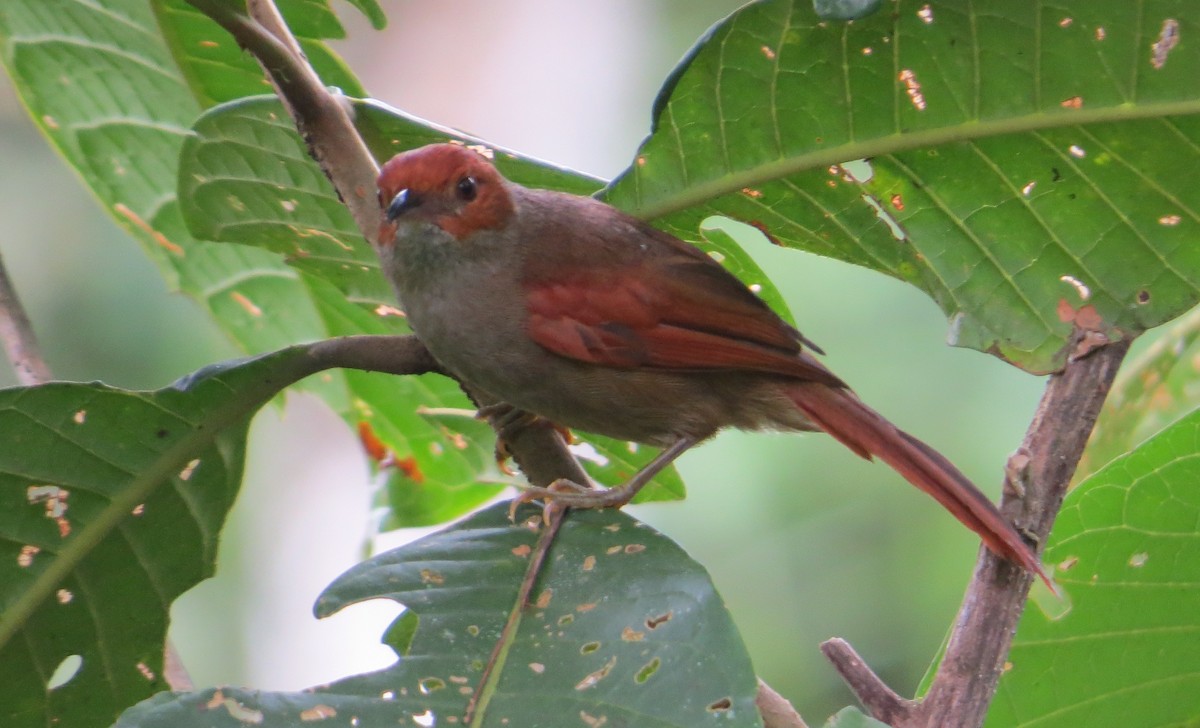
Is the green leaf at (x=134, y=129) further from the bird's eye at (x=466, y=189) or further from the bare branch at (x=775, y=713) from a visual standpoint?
the bare branch at (x=775, y=713)

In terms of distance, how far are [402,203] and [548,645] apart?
42.6 inches

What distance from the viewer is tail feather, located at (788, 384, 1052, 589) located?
2.28 metres

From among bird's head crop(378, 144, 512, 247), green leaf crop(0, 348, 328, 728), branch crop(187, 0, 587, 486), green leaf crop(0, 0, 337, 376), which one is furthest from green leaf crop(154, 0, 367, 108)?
green leaf crop(0, 348, 328, 728)

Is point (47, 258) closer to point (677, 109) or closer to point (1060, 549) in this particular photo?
point (677, 109)

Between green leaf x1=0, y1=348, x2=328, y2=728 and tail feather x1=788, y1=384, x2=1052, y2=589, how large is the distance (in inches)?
44.6

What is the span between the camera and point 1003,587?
184 cm

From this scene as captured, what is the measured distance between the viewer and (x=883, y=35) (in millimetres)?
2082

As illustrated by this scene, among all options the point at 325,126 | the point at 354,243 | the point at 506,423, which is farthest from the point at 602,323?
the point at 325,126

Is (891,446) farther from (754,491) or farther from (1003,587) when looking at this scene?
(754,491)

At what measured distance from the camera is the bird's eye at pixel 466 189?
2783 mm

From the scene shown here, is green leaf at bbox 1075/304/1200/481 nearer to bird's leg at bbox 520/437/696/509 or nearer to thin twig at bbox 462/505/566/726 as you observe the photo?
bird's leg at bbox 520/437/696/509

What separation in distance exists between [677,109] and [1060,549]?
3.26 ft

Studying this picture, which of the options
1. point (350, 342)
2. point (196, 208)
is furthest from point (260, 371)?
point (196, 208)

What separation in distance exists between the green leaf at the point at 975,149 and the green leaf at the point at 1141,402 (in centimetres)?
74
